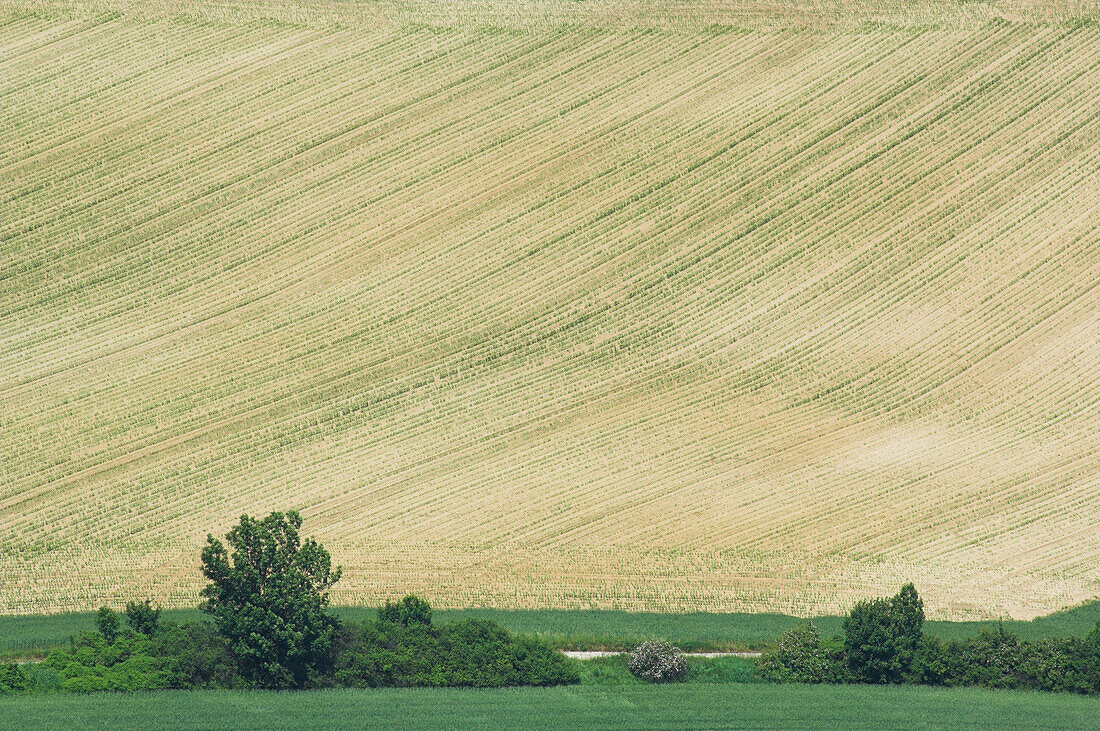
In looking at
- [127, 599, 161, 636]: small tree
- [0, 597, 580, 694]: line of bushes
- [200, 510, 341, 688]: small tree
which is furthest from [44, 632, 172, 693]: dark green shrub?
[200, 510, 341, 688]: small tree

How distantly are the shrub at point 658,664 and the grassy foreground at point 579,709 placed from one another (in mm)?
537

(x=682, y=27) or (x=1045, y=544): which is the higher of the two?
(x=682, y=27)

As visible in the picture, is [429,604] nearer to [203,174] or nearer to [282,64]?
[203,174]

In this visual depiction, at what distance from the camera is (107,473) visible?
2076 inches

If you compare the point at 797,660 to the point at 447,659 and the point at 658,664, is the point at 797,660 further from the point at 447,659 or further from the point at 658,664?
the point at 447,659

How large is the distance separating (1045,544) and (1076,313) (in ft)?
42.2

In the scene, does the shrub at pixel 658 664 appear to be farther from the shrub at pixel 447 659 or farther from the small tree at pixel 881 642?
the small tree at pixel 881 642

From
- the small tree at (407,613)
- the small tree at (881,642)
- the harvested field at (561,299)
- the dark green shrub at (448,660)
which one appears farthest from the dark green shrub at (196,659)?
the small tree at (881,642)

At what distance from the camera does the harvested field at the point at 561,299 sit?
50.4m

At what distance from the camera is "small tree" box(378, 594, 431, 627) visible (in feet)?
144

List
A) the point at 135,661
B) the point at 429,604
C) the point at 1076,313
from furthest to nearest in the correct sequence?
the point at 1076,313 → the point at 429,604 → the point at 135,661

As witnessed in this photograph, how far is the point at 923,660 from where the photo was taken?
138 feet

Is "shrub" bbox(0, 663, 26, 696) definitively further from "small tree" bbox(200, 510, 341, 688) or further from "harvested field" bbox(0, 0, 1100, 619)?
"harvested field" bbox(0, 0, 1100, 619)

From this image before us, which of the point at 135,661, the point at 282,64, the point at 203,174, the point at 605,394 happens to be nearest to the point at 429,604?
the point at 135,661
